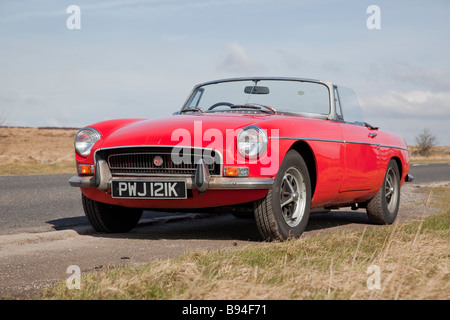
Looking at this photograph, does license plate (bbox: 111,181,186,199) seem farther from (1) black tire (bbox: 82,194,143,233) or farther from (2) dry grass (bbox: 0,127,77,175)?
(2) dry grass (bbox: 0,127,77,175)

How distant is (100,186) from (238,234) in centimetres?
141

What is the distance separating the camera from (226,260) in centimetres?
368

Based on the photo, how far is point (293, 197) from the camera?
5336mm

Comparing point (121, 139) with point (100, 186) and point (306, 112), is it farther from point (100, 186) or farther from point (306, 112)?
point (306, 112)

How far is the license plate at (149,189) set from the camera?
493 centimetres

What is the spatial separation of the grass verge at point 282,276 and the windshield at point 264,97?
2.25 meters

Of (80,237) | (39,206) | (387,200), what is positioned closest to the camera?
(80,237)

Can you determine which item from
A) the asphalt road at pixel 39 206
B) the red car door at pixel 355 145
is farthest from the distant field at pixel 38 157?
the red car door at pixel 355 145

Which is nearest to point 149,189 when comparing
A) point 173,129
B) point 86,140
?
point 173,129

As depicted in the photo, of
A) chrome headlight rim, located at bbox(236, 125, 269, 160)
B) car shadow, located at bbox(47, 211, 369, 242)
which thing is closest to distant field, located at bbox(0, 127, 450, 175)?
car shadow, located at bbox(47, 211, 369, 242)

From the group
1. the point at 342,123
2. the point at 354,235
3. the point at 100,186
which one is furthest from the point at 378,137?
the point at 100,186

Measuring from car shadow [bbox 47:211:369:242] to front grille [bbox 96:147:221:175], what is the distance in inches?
28.4

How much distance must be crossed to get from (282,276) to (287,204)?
2.06m

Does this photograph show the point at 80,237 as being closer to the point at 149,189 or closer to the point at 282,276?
the point at 149,189
